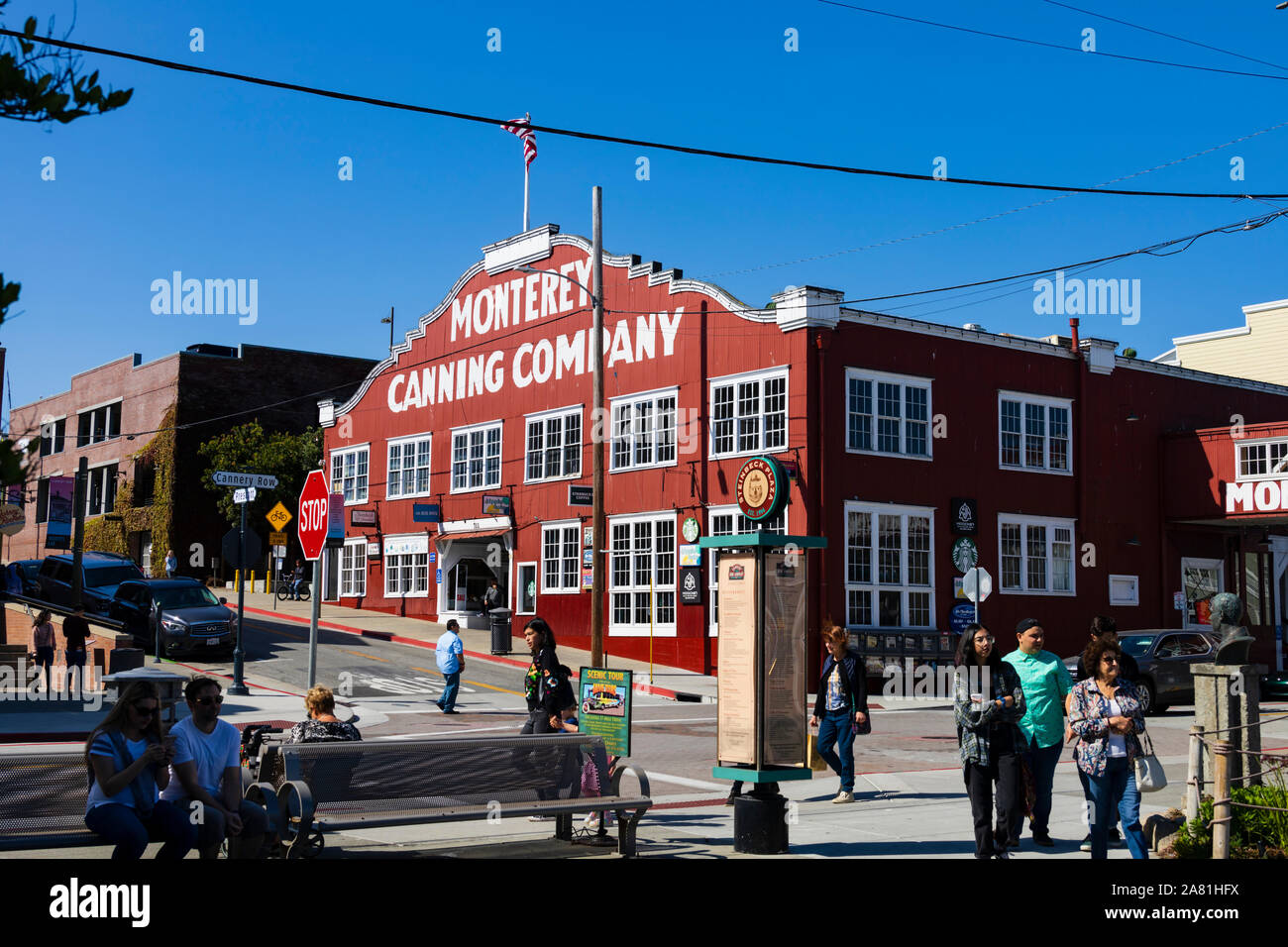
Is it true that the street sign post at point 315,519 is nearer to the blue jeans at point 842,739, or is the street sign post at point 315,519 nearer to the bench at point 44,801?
the blue jeans at point 842,739

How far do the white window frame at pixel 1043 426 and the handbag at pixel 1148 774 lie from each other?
78.4ft

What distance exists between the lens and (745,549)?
419 inches

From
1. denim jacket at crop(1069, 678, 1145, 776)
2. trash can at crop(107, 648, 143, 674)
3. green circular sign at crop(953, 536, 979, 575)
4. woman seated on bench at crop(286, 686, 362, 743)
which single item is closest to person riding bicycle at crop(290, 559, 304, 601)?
trash can at crop(107, 648, 143, 674)

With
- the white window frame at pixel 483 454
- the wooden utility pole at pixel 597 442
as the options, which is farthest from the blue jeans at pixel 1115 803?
the white window frame at pixel 483 454

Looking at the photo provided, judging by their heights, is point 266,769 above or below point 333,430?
below

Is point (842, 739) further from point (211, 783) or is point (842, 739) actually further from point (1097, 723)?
point (211, 783)

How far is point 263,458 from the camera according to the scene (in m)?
52.5

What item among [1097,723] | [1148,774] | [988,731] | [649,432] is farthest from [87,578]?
[1148,774]

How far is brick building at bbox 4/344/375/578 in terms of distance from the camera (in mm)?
54906

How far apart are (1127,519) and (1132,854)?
2727 centimetres

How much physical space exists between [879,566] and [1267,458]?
11529 mm

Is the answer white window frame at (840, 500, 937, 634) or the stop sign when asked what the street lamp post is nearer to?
white window frame at (840, 500, 937, 634)
